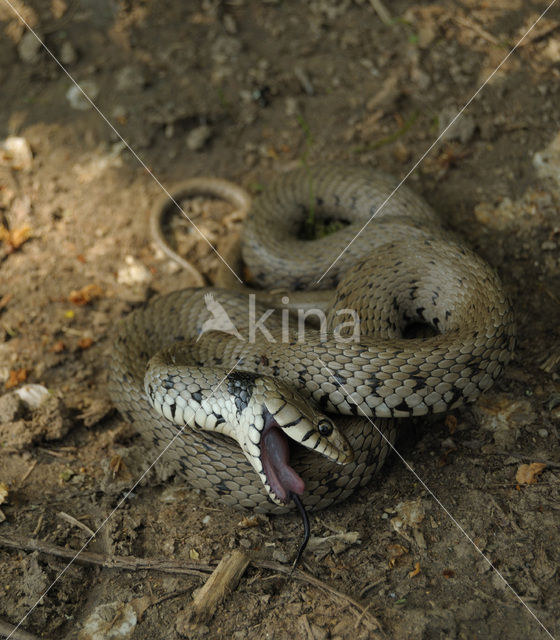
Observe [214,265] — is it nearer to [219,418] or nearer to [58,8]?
[219,418]

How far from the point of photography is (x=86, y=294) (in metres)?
5.22

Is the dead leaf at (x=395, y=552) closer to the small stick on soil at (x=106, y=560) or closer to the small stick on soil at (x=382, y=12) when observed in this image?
the small stick on soil at (x=106, y=560)

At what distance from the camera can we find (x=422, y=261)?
4289 millimetres

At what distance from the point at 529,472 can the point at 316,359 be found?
1.46 metres

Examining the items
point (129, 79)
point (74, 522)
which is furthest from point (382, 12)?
point (74, 522)

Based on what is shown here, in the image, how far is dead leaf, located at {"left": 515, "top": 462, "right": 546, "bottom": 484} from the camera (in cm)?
359

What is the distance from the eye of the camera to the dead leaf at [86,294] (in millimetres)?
5164

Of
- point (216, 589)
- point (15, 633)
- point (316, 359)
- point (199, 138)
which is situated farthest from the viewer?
point (199, 138)

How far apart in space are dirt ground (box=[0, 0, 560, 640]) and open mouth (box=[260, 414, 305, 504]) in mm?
391

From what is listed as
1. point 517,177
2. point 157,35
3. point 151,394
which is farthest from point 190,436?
point 157,35

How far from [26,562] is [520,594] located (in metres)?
2.69

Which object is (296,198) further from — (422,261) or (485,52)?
(485,52)

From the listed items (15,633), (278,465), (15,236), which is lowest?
(15,633)

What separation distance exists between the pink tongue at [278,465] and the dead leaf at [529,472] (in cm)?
135
